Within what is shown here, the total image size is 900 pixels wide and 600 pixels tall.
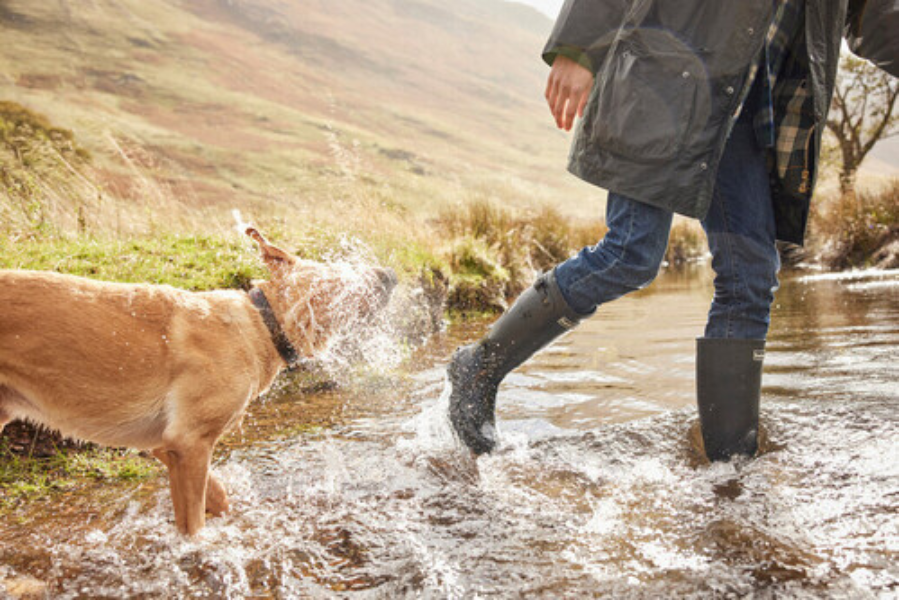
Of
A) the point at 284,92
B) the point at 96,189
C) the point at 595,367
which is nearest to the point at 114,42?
the point at 284,92

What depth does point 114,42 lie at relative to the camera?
68688mm

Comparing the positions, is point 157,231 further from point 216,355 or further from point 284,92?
point 284,92

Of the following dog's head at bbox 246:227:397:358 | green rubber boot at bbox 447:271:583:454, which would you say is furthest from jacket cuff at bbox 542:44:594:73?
dog's head at bbox 246:227:397:358

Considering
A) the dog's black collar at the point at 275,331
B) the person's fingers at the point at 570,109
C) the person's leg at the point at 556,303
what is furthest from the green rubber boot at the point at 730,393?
the dog's black collar at the point at 275,331

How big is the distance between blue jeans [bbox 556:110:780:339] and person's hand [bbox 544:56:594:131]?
405 mm

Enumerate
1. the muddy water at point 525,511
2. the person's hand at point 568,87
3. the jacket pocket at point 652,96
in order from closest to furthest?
1. the muddy water at point 525,511
2. the jacket pocket at point 652,96
3. the person's hand at point 568,87

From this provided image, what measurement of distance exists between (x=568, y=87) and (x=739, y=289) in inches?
44.5

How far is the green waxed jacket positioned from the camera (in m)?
2.43

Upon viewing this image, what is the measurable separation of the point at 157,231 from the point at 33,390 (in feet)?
18.5

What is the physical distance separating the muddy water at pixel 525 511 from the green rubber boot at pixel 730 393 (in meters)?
0.10

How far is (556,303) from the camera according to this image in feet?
9.48

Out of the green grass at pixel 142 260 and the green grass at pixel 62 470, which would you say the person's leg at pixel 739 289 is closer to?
the green grass at pixel 62 470

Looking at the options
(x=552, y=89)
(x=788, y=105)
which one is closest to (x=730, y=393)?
(x=788, y=105)

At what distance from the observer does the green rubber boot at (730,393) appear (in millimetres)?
2717
